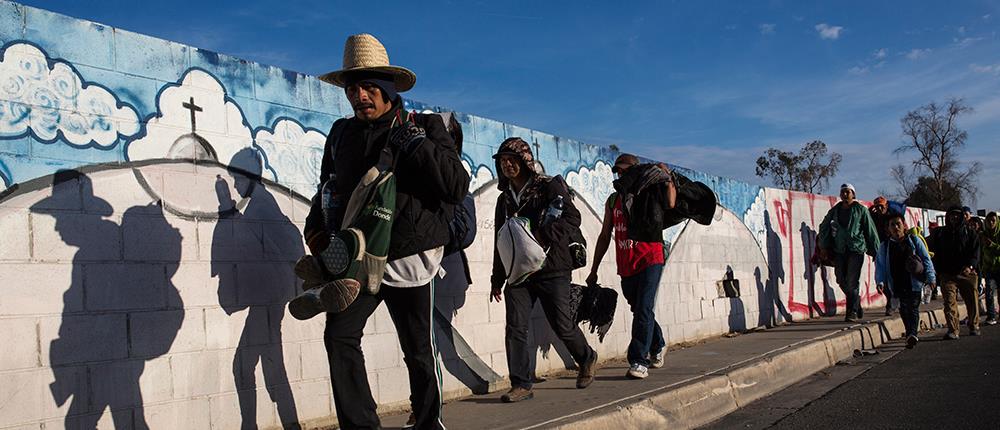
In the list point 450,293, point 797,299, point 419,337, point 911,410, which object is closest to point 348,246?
point 419,337

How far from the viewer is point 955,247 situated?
379 inches

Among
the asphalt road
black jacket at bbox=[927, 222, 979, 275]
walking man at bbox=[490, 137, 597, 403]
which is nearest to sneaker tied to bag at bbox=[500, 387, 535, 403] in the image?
walking man at bbox=[490, 137, 597, 403]

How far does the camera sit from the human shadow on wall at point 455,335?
566 centimetres

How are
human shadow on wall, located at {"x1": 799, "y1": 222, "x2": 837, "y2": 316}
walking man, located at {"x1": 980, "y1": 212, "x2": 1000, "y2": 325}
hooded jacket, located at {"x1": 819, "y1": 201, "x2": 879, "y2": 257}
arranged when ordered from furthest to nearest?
human shadow on wall, located at {"x1": 799, "y1": 222, "x2": 837, "y2": 316} → walking man, located at {"x1": 980, "y1": 212, "x2": 1000, "y2": 325} → hooded jacket, located at {"x1": 819, "y1": 201, "x2": 879, "y2": 257}

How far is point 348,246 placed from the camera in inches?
131

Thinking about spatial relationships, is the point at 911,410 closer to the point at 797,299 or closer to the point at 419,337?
the point at 419,337

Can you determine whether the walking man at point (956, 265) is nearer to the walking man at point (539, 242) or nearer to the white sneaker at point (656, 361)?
the white sneaker at point (656, 361)

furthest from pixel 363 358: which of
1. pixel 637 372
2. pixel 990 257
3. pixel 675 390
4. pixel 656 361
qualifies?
pixel 990 257

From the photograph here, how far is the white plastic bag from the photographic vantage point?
207 inches

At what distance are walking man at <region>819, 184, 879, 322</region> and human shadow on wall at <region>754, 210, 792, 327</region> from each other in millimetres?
644

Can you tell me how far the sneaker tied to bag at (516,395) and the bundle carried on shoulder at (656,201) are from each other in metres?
1.52

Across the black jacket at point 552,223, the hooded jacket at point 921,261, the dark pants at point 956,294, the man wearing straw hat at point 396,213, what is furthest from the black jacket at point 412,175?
the dark pants at point 956,294

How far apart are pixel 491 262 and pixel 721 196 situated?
4.82 metres

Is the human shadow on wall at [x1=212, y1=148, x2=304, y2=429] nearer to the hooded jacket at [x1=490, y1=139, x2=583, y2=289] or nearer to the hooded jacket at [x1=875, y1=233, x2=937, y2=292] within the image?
the hooded jacket at [x1=490, y1=139, x2=583, y2=289]
